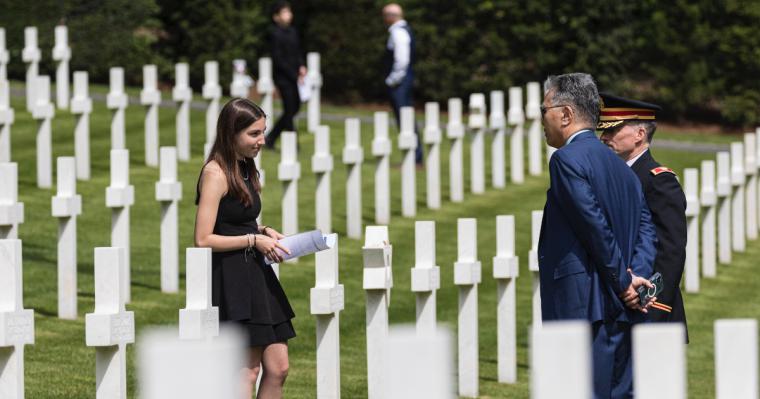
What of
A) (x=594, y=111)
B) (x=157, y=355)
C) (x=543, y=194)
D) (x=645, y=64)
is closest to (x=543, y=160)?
(x=543, y=194)

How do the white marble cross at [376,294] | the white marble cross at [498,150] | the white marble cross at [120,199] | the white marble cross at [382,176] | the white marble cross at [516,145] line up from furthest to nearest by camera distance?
the white marble cross at [516,145] → the white marble cross at [498,150] → the white marble cross at [382,176] → the white marble cross at [120,199] → the white marble cross at [376,294]

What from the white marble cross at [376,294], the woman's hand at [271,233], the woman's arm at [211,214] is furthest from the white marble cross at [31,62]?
the woman's arm at [211,214]

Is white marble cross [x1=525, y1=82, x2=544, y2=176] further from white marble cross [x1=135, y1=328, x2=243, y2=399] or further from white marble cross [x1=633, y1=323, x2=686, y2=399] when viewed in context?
white marble cross [x1=135, y1=328, x2=243, y2=399]

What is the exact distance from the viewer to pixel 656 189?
6.88 meters

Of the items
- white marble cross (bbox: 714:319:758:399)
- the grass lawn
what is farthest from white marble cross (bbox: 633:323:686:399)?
the grass lawn

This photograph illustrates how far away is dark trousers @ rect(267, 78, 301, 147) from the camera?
58.5ft

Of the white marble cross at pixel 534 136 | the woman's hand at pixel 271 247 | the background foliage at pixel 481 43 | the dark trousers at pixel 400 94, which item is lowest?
the woman's hand at pixel 271 247

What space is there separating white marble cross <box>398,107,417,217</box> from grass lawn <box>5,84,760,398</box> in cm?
15

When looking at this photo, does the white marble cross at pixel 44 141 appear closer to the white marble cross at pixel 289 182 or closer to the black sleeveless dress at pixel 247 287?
the white marble cross at pixel 289 182

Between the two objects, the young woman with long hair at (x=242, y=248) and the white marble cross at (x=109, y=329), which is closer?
the white marble cross at (x=109, y=329)

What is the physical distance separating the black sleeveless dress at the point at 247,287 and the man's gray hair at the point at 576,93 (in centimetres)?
152

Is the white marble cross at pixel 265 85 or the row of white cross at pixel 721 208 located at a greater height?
the white marble cross at pixel 265 85

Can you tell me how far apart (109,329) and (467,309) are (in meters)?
3.16

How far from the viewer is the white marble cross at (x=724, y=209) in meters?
14.7
